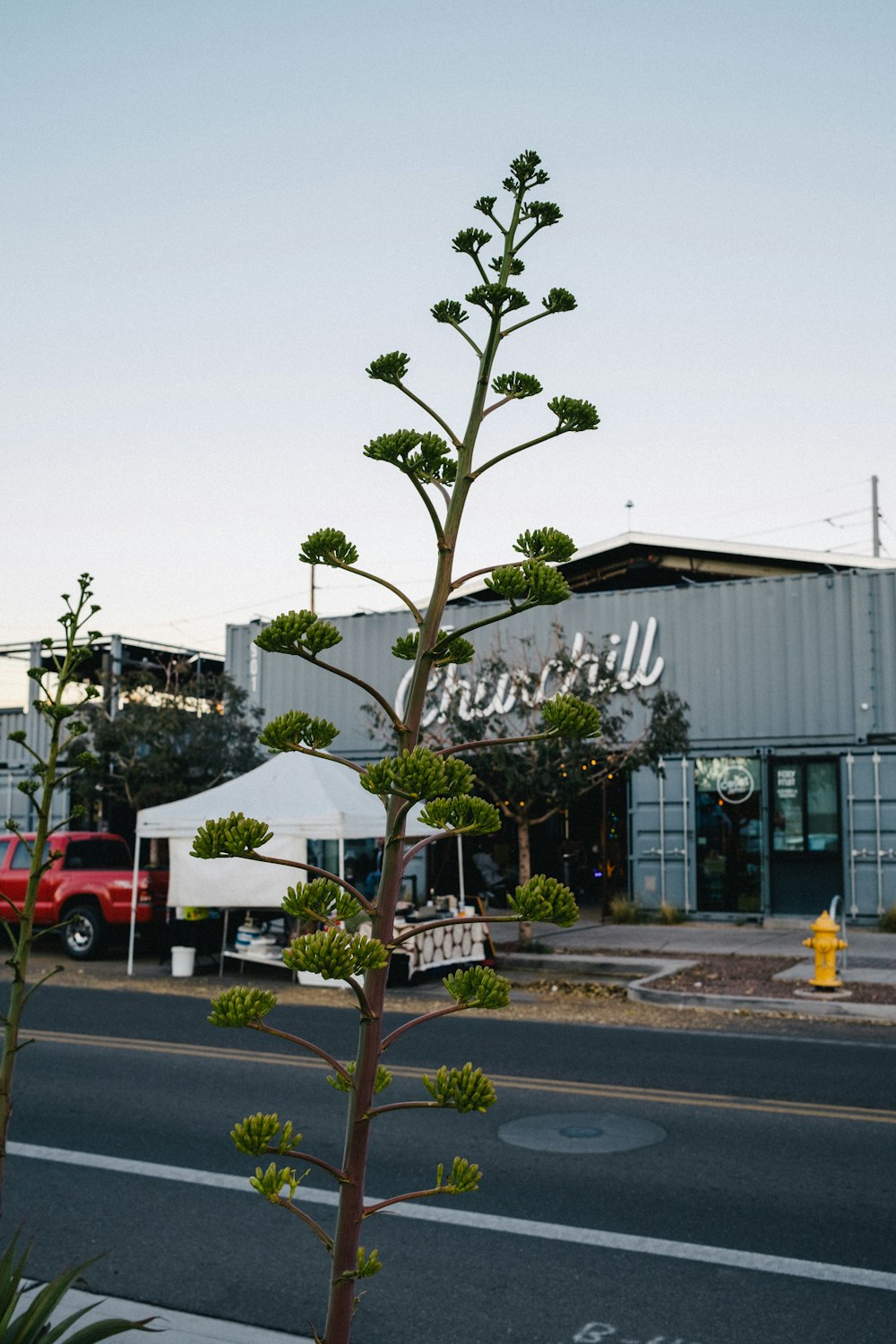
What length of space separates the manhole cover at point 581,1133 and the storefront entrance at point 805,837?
50.7 feet

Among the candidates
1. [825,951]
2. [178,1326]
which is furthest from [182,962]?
[178,1326]

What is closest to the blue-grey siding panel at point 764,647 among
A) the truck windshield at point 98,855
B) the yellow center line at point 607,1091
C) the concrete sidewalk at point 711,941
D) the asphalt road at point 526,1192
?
the concrete sidewalk at point 711,941

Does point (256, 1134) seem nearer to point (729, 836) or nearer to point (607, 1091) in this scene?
point (607, 1091)

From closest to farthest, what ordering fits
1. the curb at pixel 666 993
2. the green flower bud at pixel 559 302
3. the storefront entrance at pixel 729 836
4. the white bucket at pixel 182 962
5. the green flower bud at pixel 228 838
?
1. the green flower bud at pixel 228 838
2. the green flower bud at pixel 559 302
3. the curb at pixel 666 993
4. the white bucket at pixel 182 962
5. the storefront entrance at pixel 729 836

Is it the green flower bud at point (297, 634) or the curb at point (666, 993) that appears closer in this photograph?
the green flower bud at point (297, 634)

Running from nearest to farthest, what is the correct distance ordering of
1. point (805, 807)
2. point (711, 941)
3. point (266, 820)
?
point (266, 820) → point (711, 941) → point (805, 807)

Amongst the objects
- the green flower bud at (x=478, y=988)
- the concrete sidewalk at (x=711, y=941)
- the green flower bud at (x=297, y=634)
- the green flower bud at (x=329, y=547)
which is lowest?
the concrete sidewalk at (x=711, y=941)

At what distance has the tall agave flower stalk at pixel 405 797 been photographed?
2.16m

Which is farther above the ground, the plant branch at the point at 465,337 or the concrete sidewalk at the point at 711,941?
the plant branch at the point at 465,337

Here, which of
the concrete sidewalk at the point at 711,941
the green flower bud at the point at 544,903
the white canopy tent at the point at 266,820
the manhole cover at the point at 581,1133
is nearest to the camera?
the green flower bud at the point at 544,903

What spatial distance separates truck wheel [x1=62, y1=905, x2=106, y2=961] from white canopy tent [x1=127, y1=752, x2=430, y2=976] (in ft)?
6.01

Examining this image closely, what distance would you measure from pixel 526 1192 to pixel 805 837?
17.5 m

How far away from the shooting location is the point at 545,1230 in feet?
21.1

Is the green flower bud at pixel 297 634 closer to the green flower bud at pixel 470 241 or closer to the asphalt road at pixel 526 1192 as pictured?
the green flower bud at pixel 470 241
